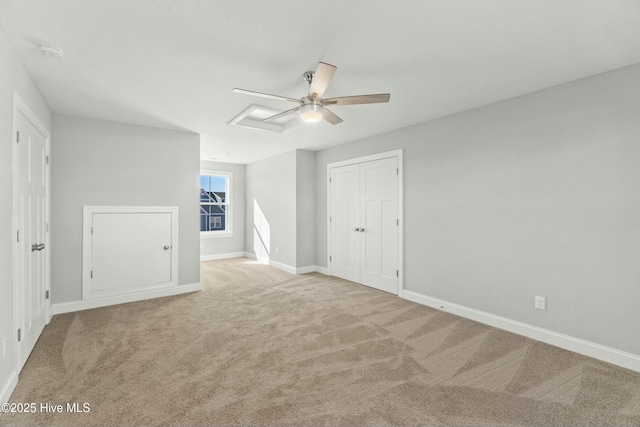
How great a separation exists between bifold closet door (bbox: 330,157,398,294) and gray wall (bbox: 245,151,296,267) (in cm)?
88

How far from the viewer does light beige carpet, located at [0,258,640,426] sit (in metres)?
1.88

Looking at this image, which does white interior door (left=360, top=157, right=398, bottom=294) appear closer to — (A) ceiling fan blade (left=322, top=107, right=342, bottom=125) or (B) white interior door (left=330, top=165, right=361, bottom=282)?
(B) white interior door (left=330, top=165, right=361, bottom=282)

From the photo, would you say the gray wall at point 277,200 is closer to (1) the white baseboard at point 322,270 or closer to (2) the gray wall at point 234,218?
(2) the gray wall at point 234,218

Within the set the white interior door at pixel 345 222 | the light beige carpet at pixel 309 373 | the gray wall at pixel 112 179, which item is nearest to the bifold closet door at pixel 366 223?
the white interior door at pixel 345 222

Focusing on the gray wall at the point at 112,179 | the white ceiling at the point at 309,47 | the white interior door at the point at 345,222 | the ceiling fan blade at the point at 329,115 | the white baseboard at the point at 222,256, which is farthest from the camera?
the white baseboard at the point at 222,256

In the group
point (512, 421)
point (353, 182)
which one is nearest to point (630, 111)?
point (512, 421)

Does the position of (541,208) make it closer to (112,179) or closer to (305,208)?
(305,208)

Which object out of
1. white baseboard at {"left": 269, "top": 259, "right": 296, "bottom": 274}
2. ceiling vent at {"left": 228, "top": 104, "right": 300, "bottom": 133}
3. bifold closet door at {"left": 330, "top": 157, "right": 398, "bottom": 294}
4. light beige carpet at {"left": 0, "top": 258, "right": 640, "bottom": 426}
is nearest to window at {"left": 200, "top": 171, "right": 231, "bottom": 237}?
white baseboard at {"left": 269, "top": 259, "right": 296, "bottom": 274}

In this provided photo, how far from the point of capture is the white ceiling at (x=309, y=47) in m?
1.81

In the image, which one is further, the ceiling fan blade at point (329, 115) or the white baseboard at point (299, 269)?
the white baseboard at point (299, 269)

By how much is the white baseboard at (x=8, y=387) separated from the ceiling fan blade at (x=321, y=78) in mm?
2999

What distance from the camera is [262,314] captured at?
366 cm

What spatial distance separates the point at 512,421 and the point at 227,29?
123 inches

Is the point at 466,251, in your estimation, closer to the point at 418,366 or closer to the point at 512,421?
the point at 418,366
